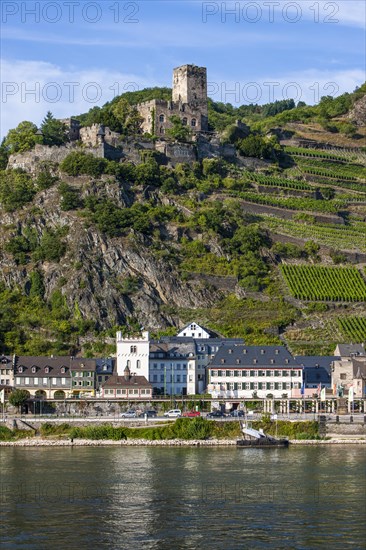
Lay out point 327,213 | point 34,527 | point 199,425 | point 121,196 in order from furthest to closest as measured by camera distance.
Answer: point 327,213 < point 121,196 < point 199,425 < point 34,527

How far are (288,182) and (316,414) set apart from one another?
49.3 metres

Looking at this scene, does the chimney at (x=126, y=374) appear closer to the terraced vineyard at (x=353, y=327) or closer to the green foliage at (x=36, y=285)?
the green foliage at (x=36, y=285)

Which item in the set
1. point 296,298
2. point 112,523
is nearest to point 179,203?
point 296,298

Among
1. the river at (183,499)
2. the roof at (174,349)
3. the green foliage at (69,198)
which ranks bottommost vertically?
the river at (183,499)

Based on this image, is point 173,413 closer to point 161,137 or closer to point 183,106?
point 161,137

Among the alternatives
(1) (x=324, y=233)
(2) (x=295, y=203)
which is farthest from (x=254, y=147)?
(1) (x=324, y=233)

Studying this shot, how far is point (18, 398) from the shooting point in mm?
73312

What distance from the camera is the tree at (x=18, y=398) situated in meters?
73.3

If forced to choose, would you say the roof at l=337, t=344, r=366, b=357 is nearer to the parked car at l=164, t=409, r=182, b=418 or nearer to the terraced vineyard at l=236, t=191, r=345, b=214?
the parked car at l=164, t=409, r=182, b=418

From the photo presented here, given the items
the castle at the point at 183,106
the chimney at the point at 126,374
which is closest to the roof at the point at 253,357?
the chimney at the point at 126,374

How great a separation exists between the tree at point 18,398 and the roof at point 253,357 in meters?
14.0

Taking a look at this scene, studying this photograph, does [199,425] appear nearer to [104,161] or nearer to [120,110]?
[104,161]

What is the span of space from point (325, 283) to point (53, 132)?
3121 centimetres

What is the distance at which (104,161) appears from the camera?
338 feet
